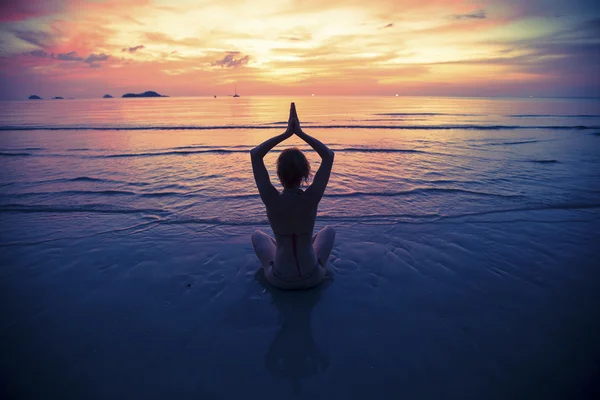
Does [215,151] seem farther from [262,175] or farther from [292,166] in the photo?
→ [292,166]

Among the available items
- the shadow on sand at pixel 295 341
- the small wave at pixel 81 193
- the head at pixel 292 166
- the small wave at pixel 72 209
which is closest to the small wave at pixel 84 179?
the small wave at pixel 81 193

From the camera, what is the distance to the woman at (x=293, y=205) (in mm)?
3215

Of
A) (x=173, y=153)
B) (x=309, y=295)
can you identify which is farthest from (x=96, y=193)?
(x=309, y=295)

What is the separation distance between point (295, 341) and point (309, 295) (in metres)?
0.79

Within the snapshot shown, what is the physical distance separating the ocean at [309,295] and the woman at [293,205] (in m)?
0.29

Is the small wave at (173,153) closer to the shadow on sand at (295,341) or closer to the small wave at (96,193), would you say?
the small wave at (96,193)

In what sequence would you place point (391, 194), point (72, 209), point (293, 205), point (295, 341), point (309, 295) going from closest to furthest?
point (295, 341) → point (293, 205) → point (309, 295) → point (72, 209) → point (391, 194)

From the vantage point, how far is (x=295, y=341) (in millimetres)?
3076

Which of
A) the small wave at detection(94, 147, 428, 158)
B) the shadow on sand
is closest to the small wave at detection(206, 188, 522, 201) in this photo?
the shadow on sand

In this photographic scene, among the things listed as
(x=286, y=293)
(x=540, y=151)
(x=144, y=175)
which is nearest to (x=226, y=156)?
(x=144, y=175)

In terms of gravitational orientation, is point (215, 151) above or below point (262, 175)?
below

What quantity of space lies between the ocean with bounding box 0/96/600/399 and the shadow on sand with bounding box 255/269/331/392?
16mm

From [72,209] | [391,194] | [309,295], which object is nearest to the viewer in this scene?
[309,295]

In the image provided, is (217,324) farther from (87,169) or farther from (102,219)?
(87,169)
